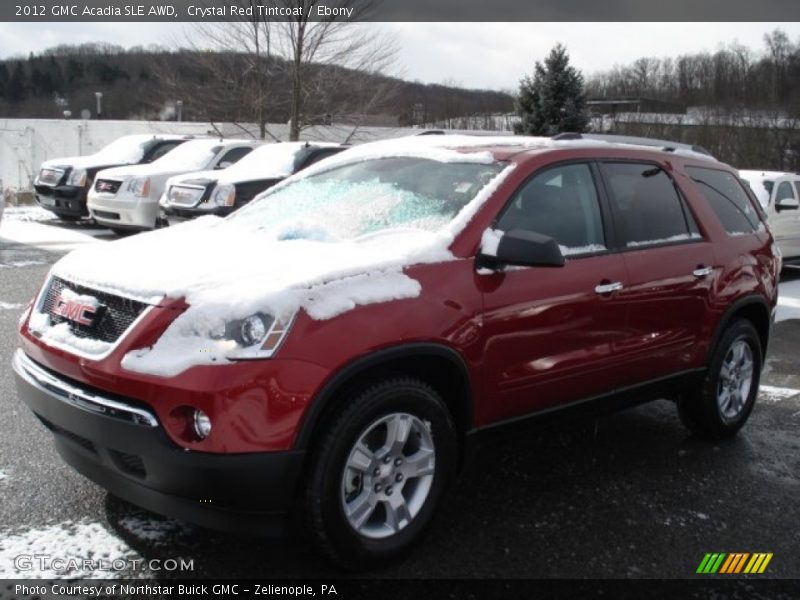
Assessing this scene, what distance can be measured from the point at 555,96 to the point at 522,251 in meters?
33.3

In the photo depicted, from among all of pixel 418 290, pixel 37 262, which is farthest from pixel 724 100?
pixel 418 290

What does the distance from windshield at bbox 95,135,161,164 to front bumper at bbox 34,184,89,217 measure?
1.19 m

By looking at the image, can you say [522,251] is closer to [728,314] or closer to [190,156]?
[728,314]

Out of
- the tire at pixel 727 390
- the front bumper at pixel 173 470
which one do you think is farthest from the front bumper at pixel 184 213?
the front bumper at pixel 173 470

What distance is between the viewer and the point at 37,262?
1050 cm

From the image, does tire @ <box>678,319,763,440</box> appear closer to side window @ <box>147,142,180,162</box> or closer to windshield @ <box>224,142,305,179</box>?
windshield @ <box>224,142,305,179</box>

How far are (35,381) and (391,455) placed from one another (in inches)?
56.5

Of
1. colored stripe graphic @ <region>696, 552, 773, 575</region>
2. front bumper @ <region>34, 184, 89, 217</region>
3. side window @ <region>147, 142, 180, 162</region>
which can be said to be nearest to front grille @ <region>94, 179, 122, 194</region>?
front bumper @ <region>34, 184, 89, 217</region>

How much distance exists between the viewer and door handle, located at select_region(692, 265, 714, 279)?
14.7 feet

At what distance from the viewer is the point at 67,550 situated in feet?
10.2

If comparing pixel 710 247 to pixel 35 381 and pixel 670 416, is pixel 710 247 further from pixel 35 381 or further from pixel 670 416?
pixel 35 381

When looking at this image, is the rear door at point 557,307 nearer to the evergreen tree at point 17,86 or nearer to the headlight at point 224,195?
the headlight at point 224,195

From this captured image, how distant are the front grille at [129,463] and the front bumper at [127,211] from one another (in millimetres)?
10107

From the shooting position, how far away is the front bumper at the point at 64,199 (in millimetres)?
13984
